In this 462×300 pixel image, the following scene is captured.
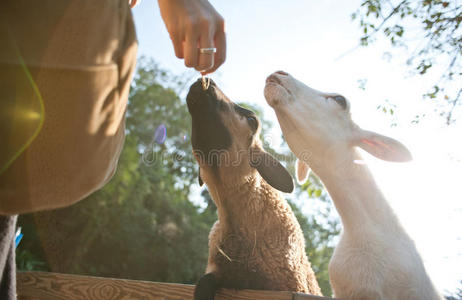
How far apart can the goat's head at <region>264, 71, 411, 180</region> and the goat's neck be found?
4cm

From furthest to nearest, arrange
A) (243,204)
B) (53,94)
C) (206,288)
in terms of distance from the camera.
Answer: (243,204) < (206,288) < (53,94)

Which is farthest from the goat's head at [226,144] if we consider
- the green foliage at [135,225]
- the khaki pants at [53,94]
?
the green foliage at [135,225]

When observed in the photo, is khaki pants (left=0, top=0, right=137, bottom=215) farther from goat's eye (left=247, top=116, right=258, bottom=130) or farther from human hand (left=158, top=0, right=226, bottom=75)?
goat's eye (left=247, top=116, right=258, bottom=130)

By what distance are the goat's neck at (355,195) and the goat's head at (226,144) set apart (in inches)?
6.8

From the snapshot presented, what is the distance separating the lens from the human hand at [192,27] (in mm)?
520

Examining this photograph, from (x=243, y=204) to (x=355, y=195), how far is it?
41cm

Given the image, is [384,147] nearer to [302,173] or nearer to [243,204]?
[302,173]

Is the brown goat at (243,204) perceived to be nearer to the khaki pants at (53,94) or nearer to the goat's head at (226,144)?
the goat's head at (226,144)

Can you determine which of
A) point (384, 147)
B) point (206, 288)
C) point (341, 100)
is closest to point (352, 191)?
point (384, 147)

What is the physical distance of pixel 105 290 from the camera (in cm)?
130

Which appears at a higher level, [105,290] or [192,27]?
[192,27]

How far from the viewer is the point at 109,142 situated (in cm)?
38

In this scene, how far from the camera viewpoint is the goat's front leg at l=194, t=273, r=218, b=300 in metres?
1.10

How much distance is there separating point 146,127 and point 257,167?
364 cm
